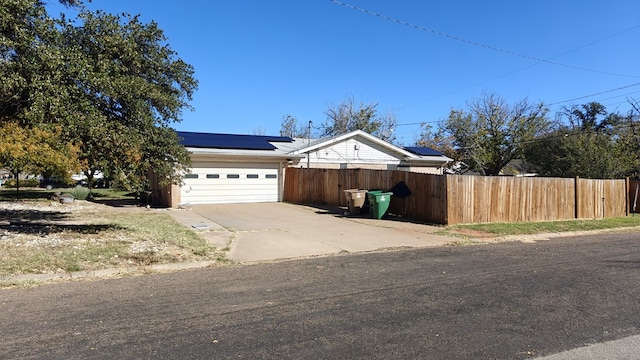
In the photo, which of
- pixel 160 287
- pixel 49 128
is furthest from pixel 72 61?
pixel 160 287

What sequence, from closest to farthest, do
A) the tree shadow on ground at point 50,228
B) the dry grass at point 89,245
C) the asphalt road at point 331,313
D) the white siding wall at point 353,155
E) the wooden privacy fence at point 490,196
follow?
the asphalt road at point 331,313, the dry grass at point 89,245, the tree shadow on ground at point 50,228, the wooden privacy fence at point 490,196, the white siding wall at point 353,155

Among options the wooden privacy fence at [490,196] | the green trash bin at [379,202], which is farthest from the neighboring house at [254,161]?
the green trash bin at [379,202]

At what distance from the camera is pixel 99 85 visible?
8516mm

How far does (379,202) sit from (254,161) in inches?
343

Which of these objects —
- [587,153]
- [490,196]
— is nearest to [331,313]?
[490,196]

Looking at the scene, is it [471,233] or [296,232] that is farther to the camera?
[471,233]

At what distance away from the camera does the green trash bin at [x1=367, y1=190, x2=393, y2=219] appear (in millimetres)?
15758

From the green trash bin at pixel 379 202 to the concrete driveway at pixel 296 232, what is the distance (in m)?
0.42

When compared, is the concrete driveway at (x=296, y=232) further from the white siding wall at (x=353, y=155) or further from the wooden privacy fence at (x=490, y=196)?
the white siding wall at (x=353, y=155)

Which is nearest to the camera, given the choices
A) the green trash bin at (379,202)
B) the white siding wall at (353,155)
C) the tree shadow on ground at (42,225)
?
the tree shadow on ground at (42,225)

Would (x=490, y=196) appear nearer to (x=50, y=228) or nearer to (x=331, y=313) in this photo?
(x=331, y=313)

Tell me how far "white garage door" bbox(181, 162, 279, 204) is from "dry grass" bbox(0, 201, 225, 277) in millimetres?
7269

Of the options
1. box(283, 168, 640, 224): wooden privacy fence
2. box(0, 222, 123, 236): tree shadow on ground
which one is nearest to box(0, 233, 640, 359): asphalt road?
box(0, 222, 123, 236): tree shadow on ground

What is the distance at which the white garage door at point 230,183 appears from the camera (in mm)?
20672
